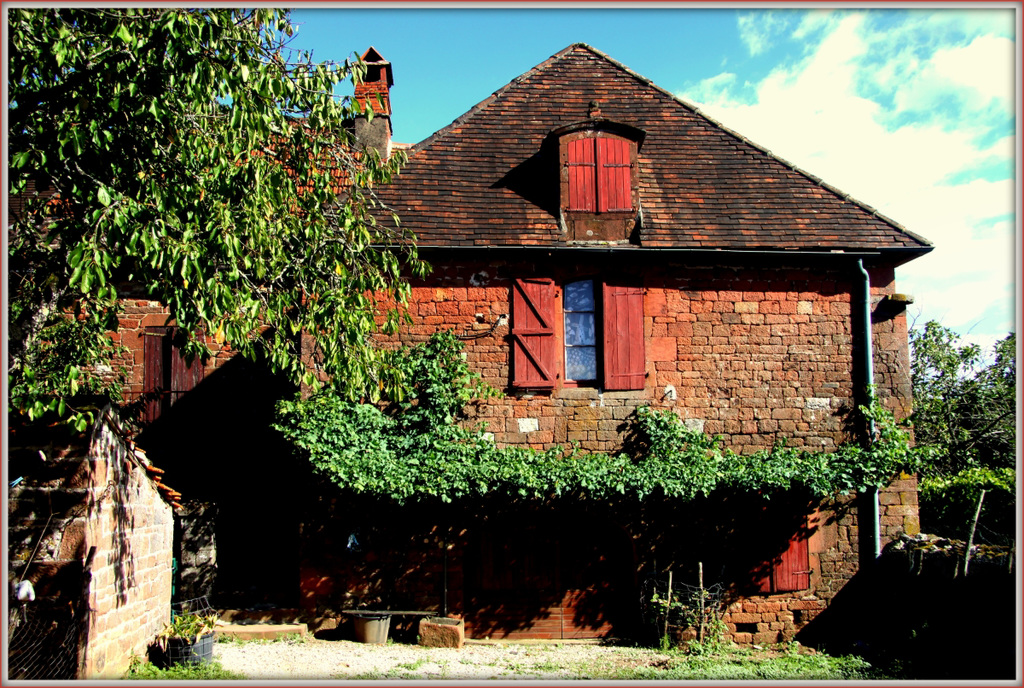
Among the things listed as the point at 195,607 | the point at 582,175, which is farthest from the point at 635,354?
the point at 195,607

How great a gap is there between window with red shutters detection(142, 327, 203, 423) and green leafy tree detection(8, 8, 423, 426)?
4.94m

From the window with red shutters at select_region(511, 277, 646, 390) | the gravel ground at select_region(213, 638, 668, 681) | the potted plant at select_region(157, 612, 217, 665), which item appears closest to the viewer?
the potted plant at select_region(157, 612, 217, 665)

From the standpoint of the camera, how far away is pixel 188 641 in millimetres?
7684

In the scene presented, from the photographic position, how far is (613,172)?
11.2 meters

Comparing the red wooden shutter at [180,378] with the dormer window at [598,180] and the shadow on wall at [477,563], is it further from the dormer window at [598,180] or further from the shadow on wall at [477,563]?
the dormer window at [598,180]

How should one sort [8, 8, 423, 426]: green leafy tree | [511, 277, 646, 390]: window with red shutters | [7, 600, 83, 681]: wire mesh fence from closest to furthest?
1. [8, 8, 423, 426]: green leafy tree
2. [7, 600, 83, 681]: wire mesh fence
3. [511, 277, 646, 390]: window with red shutters

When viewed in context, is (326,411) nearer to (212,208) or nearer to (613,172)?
(212,208)

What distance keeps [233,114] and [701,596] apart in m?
7.98

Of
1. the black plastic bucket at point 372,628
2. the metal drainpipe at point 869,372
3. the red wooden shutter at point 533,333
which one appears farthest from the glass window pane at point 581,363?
the black plastic bucket at point 372,628

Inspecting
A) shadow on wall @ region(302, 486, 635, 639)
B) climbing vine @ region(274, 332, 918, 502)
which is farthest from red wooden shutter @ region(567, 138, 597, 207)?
shadow on wall @ region(302, 486, 635, 639)

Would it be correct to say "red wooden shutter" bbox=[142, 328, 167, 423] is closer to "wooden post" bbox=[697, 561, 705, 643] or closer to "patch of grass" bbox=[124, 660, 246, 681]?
"patch of grass" bbox=[124, 660, 246, 681]

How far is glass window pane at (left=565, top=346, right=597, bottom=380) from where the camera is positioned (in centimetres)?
1085

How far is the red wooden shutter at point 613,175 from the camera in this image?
36.6 feet

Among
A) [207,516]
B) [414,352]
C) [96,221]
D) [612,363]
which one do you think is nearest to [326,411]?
[414,352]
